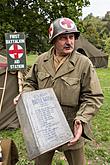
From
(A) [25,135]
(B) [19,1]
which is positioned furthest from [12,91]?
(B) [19,1]

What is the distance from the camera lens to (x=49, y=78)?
9.65ft

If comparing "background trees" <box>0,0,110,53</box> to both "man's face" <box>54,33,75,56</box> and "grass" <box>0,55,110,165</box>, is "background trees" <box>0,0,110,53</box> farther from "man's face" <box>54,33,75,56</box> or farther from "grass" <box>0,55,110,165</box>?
"man's face" <box>54,33,75,56</box>

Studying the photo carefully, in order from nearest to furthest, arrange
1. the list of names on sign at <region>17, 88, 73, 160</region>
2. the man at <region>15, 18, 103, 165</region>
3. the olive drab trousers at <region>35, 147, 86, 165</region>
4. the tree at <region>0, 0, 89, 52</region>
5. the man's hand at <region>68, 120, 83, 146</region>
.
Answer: the list of names on sign at <region>17, 88, 73, 160</region> → the man's hand at <region>68, 120, 83, 146</region> → the man at <region>15, 18, 103, 165</region> → the olive drab trousers at <region>35, 147, 86, 165</region> → the tree at <region>0, 0, 89, 52</region>

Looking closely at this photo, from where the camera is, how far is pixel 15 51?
6.39 m

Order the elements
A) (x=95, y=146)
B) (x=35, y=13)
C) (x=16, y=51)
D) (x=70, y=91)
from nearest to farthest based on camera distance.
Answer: (x=70, y=91) → (x=95, y=146) → (x=16, y=51) → (x=35, y=13)

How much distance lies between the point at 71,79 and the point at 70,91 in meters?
0.10

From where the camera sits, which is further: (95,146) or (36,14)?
(36,14)

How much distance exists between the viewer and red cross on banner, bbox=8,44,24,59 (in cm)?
638

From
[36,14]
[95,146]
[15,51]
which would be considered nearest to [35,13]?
[36,14]

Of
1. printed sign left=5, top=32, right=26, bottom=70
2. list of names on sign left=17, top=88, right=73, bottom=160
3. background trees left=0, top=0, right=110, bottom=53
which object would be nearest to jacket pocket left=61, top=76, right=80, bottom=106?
list of names on sign left=17, top=88, right=73, bottom=160

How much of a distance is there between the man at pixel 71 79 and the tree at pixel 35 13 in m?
12.6

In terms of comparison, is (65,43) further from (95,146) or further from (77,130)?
(95,146)

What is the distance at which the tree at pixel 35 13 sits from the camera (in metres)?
15.6

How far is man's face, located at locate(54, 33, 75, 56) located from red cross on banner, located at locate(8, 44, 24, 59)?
3531mm
